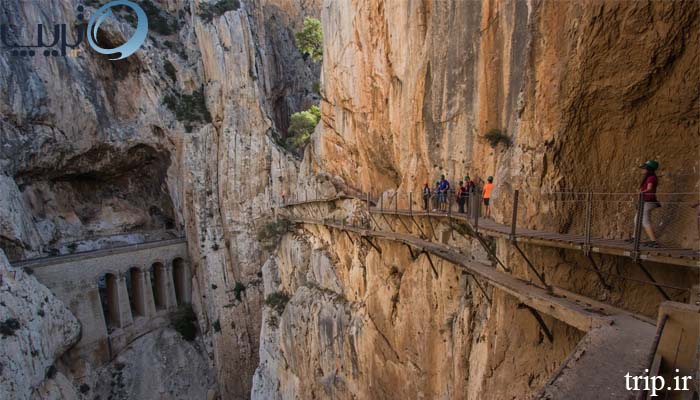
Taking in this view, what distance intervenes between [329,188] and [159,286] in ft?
78.2

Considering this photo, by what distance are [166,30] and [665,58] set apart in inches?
1761

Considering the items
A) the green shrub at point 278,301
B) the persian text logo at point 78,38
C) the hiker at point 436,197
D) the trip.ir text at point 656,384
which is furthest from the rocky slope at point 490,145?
the persian text logo at point 78,38

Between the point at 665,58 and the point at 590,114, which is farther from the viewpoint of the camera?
the point at 590,114

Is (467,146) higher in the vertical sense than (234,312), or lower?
higher

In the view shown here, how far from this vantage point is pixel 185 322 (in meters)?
34.0

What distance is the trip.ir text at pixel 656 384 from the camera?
2712mm

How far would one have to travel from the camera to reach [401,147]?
521 inches

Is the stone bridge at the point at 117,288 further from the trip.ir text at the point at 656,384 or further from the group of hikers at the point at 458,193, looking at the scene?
the trip.ir text at the point at 656,384

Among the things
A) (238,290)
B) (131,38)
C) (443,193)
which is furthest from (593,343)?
(131,38)

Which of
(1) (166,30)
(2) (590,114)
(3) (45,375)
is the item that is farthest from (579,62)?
(1) (166,30)

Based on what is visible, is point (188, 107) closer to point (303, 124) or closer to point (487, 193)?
point (303, 124)

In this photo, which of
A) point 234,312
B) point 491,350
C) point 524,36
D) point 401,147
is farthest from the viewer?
point 234,312

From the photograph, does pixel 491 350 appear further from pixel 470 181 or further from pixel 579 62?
pixel 579 62

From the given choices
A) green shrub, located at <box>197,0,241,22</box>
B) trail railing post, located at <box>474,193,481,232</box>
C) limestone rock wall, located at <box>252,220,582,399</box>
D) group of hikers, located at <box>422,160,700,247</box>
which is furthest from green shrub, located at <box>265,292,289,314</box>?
green shrub, located at <box>197,0,241,22</box>
